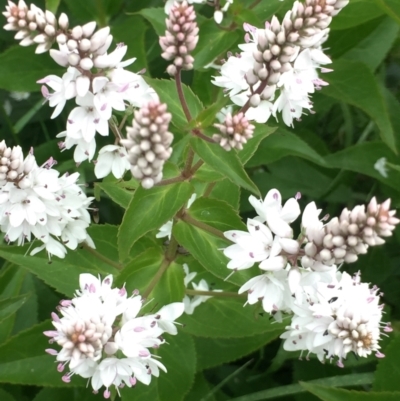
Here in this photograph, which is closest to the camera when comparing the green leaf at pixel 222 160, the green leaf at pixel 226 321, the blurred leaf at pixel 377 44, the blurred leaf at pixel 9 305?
the green leaf at pixel 222 160

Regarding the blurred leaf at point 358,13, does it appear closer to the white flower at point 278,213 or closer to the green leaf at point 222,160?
the white flower at point 278,213

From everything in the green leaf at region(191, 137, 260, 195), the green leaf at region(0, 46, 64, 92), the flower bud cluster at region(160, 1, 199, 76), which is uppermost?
the flower bud cluster at region(160, 1, 199, 76)

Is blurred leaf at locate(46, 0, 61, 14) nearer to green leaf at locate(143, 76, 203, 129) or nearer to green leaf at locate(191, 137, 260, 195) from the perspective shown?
green leaf at locate(143, 76, 203, 129)

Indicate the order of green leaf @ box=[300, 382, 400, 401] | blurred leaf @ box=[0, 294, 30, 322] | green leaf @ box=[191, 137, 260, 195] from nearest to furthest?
green leaf @ box=[191, 137, 260, 195], green leaf @ box=[300, 382, 400, 401], blurred leaf @ box=[0, 294, 30, 322]

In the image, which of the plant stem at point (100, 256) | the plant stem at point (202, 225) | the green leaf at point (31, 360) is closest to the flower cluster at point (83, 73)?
the plant stem at point (202, 225)

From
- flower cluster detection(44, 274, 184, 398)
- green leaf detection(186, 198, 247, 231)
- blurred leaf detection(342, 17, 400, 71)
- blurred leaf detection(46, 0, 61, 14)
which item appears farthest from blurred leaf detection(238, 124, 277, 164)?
blurred leaf detection(342, 17, 400, 71)

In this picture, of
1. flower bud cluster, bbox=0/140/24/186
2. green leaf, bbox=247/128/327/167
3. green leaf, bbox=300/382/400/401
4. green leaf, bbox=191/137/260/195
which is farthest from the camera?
green leaf, bbox=247/128/327/167

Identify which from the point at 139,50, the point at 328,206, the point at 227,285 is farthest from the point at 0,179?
the point at 328,206

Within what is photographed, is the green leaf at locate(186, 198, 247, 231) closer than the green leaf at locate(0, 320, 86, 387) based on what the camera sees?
Yes

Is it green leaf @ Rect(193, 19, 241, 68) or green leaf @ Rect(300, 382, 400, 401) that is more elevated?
green leaf @ Rect(193, 19, 241, 68)
